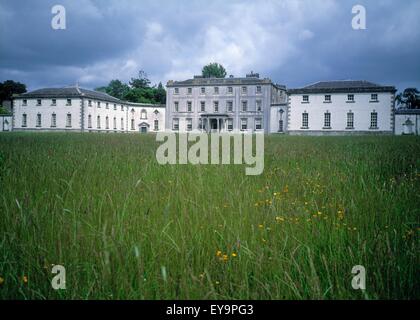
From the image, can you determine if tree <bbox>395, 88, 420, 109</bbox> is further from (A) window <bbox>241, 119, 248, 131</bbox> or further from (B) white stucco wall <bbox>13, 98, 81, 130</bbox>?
(B) white stucco wall <bbox>13, 98, 81, 130</bbox>

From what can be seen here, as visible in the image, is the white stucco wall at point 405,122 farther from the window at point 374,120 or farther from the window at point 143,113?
the window at point 143,113

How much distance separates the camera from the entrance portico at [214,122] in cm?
5872

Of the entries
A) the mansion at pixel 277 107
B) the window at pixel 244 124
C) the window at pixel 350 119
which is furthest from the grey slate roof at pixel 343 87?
the window at pixel 244 124

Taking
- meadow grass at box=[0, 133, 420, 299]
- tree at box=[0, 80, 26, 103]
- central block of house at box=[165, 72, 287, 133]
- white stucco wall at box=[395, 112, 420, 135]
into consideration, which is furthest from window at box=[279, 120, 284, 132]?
tree at box=[0, 80, 26, 103]

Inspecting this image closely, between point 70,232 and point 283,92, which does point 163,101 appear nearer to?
point 283,92

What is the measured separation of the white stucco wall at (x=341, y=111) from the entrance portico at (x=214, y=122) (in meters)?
16.8

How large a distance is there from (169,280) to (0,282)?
2.81 feet

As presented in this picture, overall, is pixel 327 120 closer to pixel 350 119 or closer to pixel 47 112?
pixel 350 119

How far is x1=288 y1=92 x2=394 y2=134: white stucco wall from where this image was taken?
4162 centimetres

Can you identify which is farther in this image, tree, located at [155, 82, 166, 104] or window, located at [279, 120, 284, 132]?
tree, located at [155, 82, 166, 104]

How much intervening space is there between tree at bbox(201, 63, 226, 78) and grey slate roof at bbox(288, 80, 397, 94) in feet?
117

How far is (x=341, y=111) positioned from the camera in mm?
43344

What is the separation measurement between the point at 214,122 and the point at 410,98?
214 ft
